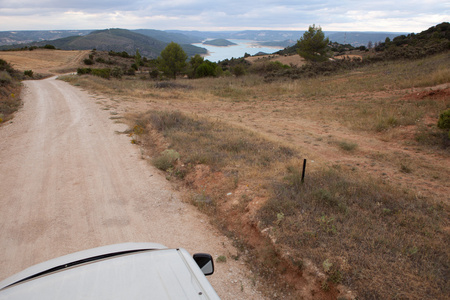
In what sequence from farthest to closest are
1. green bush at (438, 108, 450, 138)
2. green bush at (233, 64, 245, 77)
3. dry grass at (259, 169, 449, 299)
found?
green bush at (233, 64, 245, 77), green bush at (438, 108, 450, 138), dry grass at (259, 169, 449, 299)

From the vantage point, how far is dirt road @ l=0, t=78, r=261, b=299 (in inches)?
157

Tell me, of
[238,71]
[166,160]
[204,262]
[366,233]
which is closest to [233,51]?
[238,71]

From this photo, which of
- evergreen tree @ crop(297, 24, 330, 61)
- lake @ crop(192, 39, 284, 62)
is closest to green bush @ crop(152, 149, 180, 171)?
evergreen tree @ crop(297, 24, 330, 61)

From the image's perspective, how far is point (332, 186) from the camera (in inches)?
206

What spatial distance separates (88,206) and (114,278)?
155 inches

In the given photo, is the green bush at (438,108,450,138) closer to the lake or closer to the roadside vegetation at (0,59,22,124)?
the roadside vegetation at (0,59,22,124)

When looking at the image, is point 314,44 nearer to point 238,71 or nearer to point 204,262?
point 238,71

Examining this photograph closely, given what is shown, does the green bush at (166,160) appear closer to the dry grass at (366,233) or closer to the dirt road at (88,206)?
the dirt road at (88,206)

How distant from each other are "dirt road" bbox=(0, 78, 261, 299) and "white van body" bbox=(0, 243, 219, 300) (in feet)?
5.90

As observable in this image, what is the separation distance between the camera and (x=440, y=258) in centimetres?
338

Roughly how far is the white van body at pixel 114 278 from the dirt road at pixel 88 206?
180cm

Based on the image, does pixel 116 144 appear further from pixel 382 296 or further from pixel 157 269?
pixel 382 296

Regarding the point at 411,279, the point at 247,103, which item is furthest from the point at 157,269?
the point at 247,103

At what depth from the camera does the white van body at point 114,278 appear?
1.62 meters
